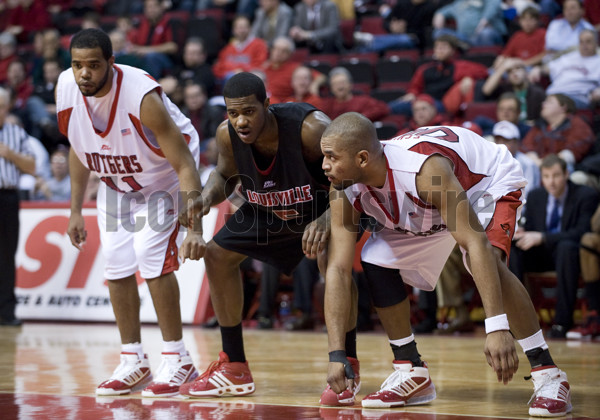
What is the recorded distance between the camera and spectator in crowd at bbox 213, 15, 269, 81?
39.5 feet

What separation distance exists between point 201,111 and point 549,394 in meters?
7.62

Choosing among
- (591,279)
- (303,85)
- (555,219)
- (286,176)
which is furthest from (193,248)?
(303,85)

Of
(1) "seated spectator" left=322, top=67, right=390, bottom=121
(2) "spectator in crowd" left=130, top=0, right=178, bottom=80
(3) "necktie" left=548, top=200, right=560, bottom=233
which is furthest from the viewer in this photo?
(2) "spectator in crowd" left=130, top=0, right=178, bottom=80

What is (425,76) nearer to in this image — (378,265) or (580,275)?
(580,275)

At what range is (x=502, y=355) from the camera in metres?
3.45

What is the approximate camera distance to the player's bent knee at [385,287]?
13.8 ft

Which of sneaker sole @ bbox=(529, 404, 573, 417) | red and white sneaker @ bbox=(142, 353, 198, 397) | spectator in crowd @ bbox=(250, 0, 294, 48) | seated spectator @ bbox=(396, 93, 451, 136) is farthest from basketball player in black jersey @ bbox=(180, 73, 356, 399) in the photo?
spectator in crowd @ bbox=(250, 0, 294, 48)

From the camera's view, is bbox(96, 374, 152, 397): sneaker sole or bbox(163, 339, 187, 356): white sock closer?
bbox(96, 374, 152, 397): sneaker sole

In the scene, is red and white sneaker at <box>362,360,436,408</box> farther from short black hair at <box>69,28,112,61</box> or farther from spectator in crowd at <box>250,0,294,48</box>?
spectator in crowd at <box>250,0,294,48</box>

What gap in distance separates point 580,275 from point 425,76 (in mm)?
3667

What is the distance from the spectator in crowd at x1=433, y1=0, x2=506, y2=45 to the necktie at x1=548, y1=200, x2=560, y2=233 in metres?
3.98

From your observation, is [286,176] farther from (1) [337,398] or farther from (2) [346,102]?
(2) [346,102]

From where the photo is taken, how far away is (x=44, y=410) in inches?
150

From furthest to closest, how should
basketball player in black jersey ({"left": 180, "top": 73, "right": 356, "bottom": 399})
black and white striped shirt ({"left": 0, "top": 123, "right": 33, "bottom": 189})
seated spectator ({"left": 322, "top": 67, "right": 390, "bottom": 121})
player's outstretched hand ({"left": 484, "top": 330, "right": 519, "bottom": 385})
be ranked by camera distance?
seated spectator ({"left": 322, "top": 67, "right": 390, "bottom": 121})
black and white striped shirt ({"left": 0, "top": 123, "right": 33, "bottom": 189})
basketball player in black jersey ({"left": 180, "top": 73, "right": 356, "bottom": 399})
player's outstretched hand ({"left": 484, "top": 330, "right": 519, "bottom": 385})
